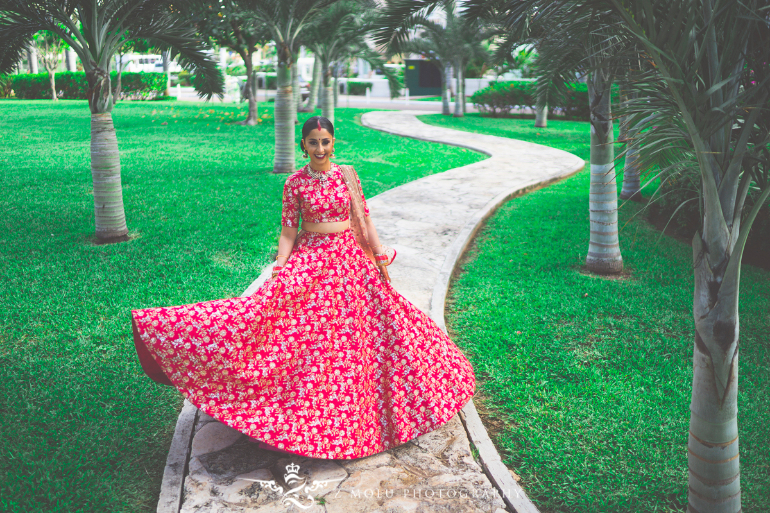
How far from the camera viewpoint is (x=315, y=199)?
11.4 feet

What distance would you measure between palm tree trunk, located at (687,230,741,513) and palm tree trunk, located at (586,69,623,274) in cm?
336

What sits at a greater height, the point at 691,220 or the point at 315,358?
the point at 691,220

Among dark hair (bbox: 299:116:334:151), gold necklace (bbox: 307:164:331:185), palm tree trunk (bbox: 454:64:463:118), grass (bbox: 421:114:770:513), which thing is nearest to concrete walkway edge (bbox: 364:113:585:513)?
grass (bbox: 421:114:770:513)

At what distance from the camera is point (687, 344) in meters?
4.96

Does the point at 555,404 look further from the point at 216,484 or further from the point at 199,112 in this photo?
the point at 199,112

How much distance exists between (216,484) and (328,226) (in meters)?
1.53

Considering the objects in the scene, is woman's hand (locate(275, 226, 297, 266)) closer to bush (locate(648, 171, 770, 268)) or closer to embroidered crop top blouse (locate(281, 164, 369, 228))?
embroidered crop top blouse (locate(281, 164, 369, 228))

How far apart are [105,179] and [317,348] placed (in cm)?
502

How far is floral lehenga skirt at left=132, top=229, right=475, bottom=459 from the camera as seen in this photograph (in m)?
3.08

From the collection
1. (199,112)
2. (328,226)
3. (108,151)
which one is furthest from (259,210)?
(199,112)

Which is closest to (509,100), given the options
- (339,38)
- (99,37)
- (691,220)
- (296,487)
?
(339,38)

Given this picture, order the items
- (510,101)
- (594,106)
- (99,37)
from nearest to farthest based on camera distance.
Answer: (594,106), (99,37), (510,101)

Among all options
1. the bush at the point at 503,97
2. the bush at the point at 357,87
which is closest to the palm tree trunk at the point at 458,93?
the bush at the point at 503,97

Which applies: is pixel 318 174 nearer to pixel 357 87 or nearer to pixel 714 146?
pixel 714 146
